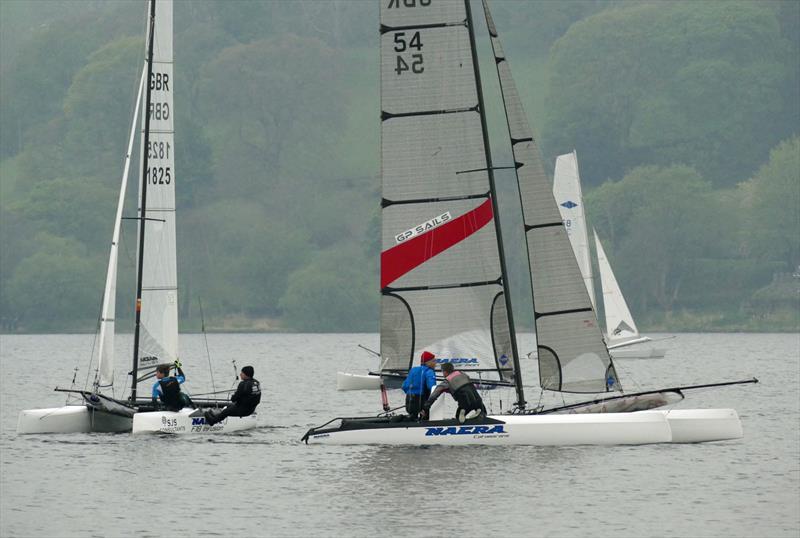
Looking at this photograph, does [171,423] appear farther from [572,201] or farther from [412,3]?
[572,201]

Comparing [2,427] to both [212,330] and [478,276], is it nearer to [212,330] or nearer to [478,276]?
[478,276]

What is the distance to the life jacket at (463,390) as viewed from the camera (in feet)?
94.5

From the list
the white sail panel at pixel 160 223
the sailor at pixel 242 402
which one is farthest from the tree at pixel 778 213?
the sailor at pixel 242 402

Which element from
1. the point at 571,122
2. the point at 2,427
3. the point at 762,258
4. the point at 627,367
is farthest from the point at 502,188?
the point at 2,427

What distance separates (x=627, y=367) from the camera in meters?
76.6

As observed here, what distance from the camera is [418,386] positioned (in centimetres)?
2942

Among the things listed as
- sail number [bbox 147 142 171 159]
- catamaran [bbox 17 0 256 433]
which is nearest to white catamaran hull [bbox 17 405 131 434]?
catamaran [bbox 17 0 256 433]

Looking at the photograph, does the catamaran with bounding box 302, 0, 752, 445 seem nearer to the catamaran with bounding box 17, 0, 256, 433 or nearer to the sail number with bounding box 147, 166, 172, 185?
the catamaran with bounding box 17, 0, 256, 433

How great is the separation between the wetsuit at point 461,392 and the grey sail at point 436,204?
1800 mm

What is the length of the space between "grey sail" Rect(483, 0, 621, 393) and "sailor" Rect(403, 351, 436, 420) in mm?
2278

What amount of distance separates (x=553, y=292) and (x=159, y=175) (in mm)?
11012

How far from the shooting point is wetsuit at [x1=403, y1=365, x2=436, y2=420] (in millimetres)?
Answer: 29406

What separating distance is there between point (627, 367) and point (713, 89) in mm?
113431

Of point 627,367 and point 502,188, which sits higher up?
point 502,188
